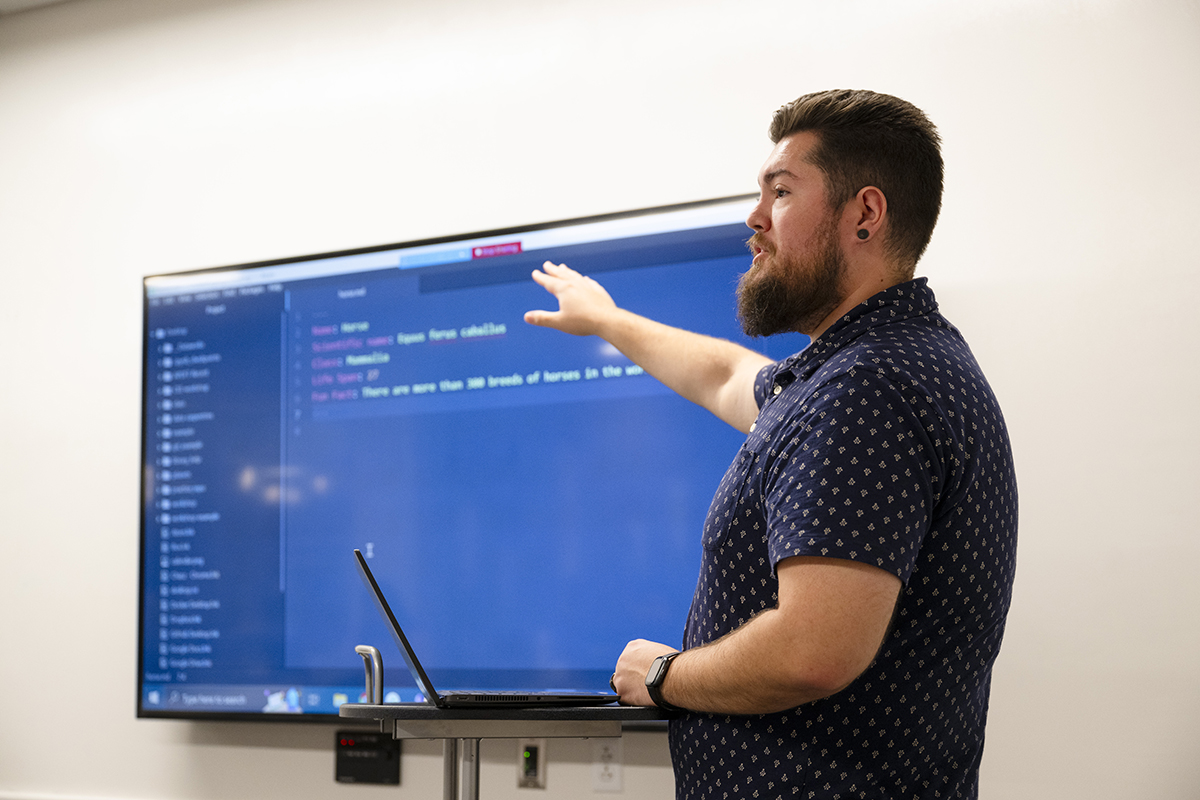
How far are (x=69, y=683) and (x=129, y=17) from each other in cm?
196

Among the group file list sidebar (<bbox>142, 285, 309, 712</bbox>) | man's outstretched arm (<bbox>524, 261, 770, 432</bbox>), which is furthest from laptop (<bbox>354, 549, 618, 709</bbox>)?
file list sidebar (<bbox>142, 285, 309, 712</bbox>)

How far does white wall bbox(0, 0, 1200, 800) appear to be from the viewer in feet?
6.04

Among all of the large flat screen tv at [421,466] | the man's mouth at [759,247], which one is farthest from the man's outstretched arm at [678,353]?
the man's mouth at [759,247]

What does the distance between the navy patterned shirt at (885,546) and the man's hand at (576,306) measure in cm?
74

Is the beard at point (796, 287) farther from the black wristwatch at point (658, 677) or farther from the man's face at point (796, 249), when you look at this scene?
the black wristwatch at point (658, 677)

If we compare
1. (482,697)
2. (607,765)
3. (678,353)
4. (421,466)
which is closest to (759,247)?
(678,353)

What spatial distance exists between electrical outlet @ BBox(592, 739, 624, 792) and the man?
2.88ft

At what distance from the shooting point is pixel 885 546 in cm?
100

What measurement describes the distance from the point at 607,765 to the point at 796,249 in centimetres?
133

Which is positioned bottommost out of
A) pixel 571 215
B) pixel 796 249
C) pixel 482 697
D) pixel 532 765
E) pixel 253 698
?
pixel 532 765

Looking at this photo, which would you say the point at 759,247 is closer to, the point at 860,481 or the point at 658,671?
the point at 860,481

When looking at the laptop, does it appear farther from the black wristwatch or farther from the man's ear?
the man's ear

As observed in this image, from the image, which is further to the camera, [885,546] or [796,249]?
[796,249]

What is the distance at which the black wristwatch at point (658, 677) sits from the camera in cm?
119
